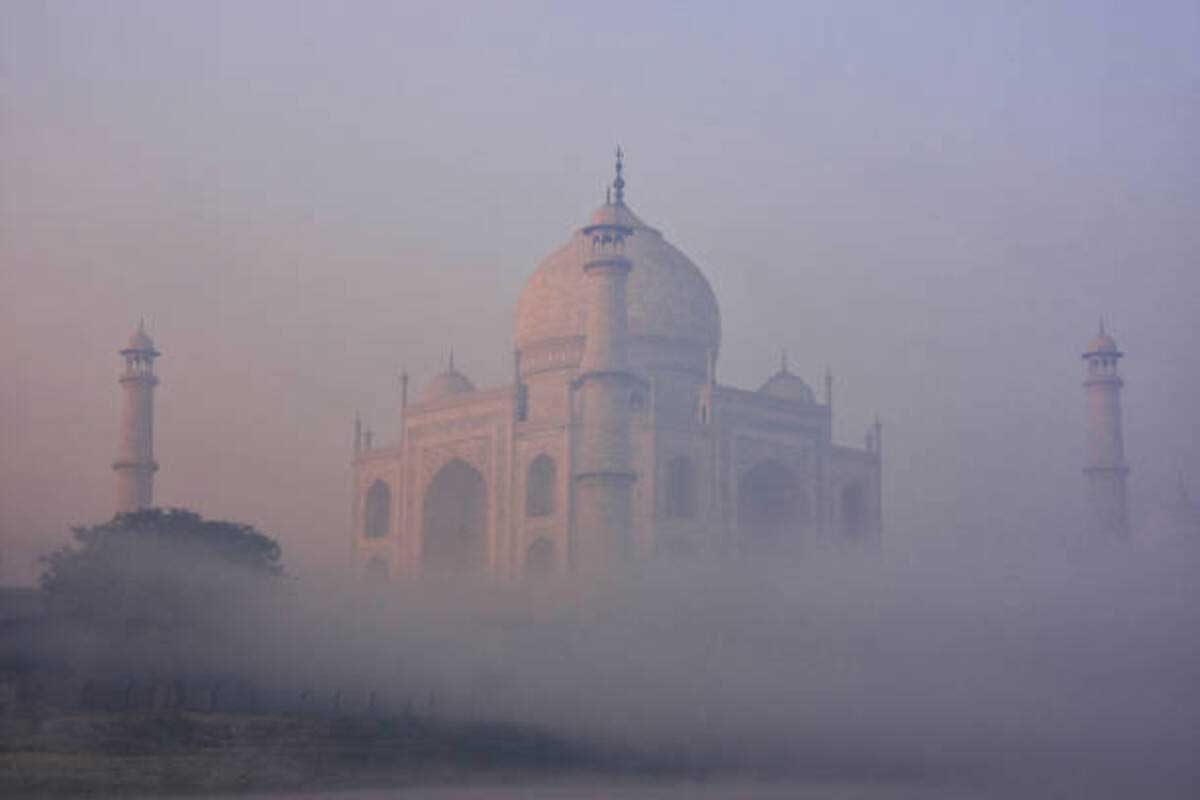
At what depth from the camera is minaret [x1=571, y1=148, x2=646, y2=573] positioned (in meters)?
32.8

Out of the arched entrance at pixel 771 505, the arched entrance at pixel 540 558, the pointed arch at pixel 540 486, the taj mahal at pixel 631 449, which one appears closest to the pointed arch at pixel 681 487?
the taj mahal at pixel 631 449

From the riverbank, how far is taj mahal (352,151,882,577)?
847 cm

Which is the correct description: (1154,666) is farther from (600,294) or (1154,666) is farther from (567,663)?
(600,294)

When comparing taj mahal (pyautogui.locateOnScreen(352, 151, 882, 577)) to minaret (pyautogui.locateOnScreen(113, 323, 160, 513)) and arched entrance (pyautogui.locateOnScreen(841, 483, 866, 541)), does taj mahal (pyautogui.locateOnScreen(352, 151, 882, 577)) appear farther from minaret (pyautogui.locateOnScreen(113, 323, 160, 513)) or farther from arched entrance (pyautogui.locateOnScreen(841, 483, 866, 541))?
minaret (pyautogui.locateOnScreen(113, 323, 160, 513))

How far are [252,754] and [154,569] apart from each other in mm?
6958

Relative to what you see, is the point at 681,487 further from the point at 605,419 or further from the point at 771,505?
the point at 605,419

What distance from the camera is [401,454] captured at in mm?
41469

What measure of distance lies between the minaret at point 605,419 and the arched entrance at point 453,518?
213 inches

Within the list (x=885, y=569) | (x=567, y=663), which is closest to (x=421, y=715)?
(x=567, y=663)

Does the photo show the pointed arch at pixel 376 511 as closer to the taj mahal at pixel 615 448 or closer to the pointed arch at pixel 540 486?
the taj mahal at pixel 615 448

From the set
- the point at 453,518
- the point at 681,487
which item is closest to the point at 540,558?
the point at 681,487

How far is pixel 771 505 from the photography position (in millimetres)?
40312

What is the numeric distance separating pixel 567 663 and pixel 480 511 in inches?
406

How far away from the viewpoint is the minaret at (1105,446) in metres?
38.3
